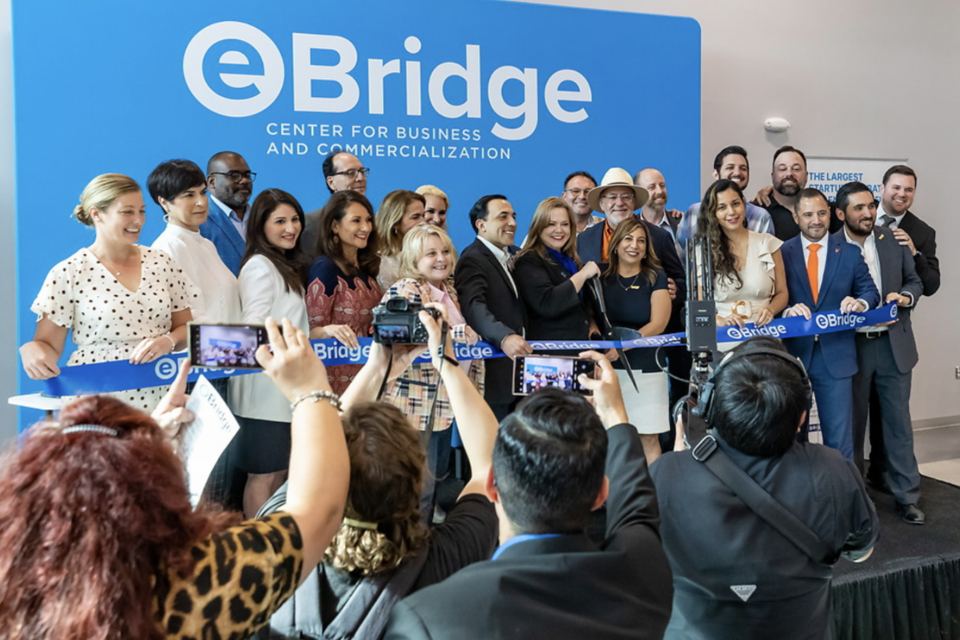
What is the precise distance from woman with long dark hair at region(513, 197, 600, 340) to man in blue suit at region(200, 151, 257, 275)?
4.79ft

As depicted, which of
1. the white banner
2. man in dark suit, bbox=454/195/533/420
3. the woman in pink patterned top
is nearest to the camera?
the woman in pink patterned top

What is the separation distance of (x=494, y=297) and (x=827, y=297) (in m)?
1.91

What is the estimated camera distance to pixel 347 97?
4797mm

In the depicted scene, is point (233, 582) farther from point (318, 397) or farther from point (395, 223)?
point (395, 223)

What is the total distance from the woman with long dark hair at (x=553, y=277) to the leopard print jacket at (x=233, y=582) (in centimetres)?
296

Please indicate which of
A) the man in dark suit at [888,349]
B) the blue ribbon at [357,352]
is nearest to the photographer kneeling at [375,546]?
the blue ribbon at [357,352]

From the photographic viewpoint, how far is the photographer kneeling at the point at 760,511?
5.70ft

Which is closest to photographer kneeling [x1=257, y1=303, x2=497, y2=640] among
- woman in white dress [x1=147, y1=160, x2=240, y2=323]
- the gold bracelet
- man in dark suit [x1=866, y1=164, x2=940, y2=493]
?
the gold bracelet

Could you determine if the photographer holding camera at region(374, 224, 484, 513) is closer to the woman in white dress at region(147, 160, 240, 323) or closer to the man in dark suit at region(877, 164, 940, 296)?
the woman in white dress at region(147, 160, 240, 323)

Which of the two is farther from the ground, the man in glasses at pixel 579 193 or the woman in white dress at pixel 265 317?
the man in glasses at pixel 579 193

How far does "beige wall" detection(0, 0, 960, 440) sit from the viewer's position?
6.40 metres

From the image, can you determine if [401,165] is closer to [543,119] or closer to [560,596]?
[543,119]

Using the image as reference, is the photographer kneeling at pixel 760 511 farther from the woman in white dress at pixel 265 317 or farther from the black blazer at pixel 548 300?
the black blazer at pixel 548 300

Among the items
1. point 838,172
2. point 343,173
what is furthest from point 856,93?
point 343,173
